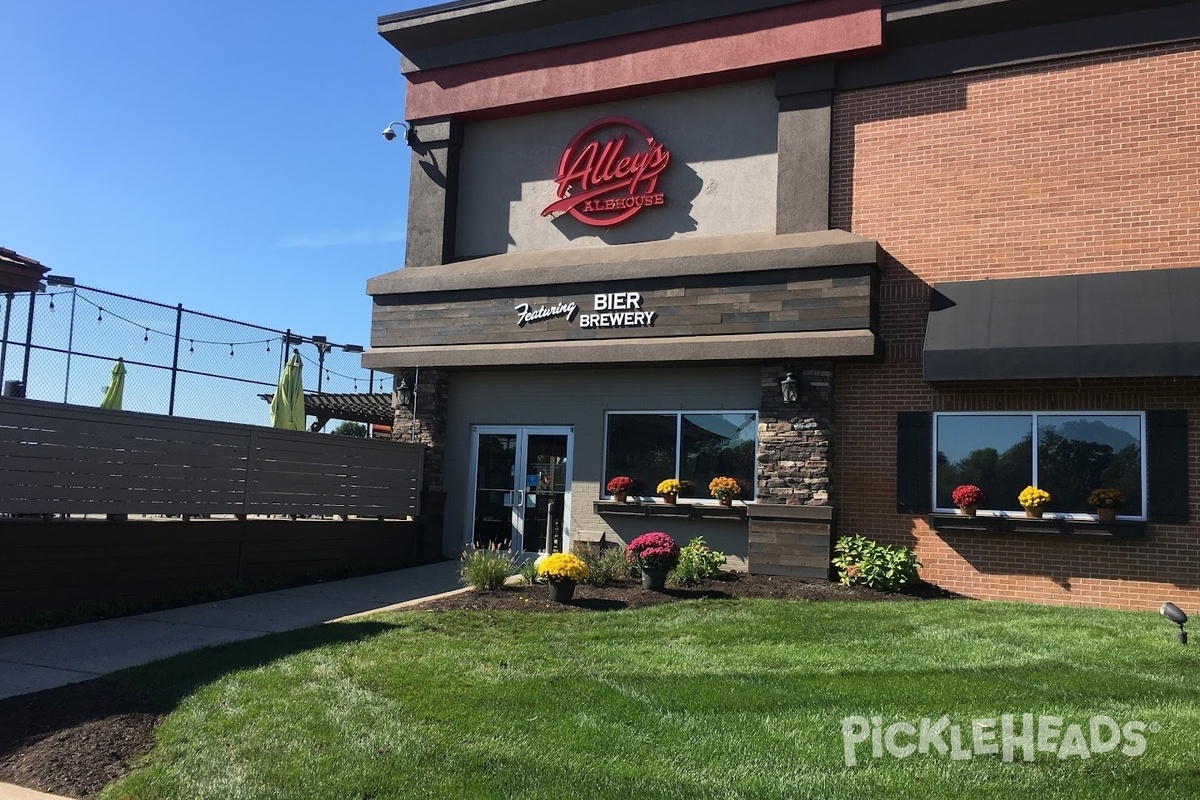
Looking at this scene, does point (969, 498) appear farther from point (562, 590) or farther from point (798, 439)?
point (562, 590)

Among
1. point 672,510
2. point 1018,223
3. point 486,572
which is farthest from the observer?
point 672,510

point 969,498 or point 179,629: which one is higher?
point 969,498

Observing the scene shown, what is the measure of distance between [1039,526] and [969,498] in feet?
2.86

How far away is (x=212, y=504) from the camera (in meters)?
11.8

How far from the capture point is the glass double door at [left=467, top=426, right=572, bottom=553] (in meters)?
14.8

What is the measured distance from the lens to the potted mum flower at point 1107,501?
1121 centimetres

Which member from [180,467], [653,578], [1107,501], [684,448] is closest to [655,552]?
[653,578]

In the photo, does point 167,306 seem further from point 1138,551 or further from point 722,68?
point 1138,551

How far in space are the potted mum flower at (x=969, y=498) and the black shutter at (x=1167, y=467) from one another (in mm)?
1887

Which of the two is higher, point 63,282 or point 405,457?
point 63,282

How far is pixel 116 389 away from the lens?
14.6 meters

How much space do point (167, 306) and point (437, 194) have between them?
4.90m

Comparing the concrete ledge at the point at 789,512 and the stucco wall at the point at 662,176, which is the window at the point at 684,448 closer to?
the concrete ledge at the point at 789,512

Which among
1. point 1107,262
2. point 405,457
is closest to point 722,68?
point 1107,262
